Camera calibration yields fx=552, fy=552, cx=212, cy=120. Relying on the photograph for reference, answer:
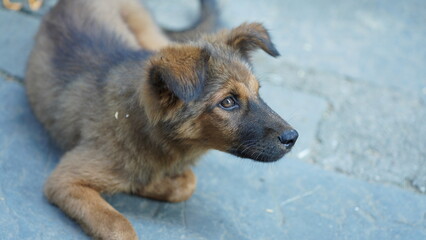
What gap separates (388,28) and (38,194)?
5.33 m

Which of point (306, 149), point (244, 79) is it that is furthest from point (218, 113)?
point (306, 149)

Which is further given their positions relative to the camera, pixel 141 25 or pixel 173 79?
pixel 141 25

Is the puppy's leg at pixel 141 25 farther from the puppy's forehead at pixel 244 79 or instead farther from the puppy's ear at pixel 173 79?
the puppy's ear at pixel 173 79

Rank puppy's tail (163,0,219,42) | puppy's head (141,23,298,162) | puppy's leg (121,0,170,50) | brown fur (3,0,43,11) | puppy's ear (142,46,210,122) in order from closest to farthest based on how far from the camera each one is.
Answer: puppy's ear (142,46,210,122), puppy's head (141,23,298,162), puppy's leg (121,0,170,50), puppy's tail (163,0,219,42), brown fur (3,0,43,11)

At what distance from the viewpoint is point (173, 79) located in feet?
11.3

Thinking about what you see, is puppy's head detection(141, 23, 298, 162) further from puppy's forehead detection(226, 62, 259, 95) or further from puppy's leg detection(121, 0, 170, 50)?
puppy's leg detection(121, 0, 170, 50)

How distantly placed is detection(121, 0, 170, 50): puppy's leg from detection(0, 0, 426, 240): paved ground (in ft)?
3.45

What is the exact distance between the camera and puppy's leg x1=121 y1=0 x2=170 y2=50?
591 cm

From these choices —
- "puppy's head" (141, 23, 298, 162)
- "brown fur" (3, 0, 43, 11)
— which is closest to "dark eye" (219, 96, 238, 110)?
"puppy's head" (141, 23, 298, 162)

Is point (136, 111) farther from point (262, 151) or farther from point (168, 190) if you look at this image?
point (262, 151)

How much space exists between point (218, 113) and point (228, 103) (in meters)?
0.11

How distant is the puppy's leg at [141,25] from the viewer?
233 inches

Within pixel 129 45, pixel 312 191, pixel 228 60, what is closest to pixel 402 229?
pixel 312 191

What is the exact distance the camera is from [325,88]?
250 inches
